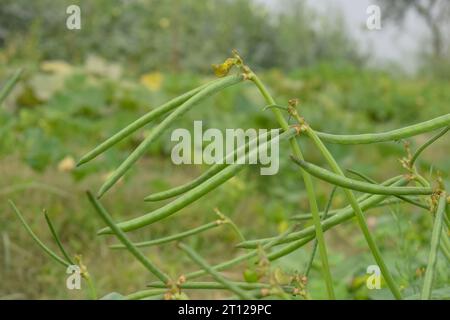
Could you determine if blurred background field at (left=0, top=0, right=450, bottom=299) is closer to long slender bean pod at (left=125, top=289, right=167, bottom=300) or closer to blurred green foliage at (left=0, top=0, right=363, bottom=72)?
blurred green foliage at (left=0, top=0, right=363, bottom=72)

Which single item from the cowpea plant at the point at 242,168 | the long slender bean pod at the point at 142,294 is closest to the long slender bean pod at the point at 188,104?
the cowpea plant at the point at 242,168

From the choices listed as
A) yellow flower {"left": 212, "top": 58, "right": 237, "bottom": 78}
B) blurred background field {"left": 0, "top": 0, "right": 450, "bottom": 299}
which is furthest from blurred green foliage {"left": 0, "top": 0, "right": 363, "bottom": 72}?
yellow flower {"left": 212, "top": 58, "right": 237, "bottom": 78}

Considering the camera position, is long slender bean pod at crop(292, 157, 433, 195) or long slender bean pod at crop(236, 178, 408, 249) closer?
long slender bean pod at crop(292, 157, 433, 195)

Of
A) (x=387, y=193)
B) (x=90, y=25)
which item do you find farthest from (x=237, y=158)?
(x=90, y=25)

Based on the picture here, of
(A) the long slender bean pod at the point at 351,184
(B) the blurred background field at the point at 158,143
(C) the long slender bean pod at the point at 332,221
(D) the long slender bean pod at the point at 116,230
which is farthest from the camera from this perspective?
(B) the blurred background field at the point at 158,143

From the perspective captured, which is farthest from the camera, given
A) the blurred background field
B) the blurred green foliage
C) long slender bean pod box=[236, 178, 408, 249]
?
the blurred green foliage

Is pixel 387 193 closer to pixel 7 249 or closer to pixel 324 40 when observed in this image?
pixel 7 249

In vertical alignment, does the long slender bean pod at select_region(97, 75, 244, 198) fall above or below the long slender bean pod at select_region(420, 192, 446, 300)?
above

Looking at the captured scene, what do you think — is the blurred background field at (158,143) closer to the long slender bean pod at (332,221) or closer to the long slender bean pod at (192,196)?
the long slender bean pod at (332,221)
